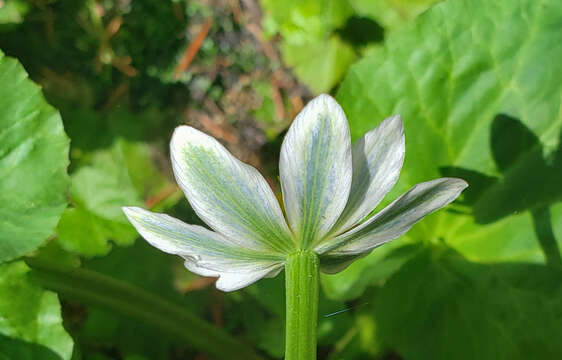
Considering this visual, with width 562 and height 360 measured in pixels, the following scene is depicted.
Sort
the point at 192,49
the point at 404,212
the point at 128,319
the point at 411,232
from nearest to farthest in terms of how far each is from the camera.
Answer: the point at 404,212
the point at 411,232
the point at 128,319
the point at 192,49

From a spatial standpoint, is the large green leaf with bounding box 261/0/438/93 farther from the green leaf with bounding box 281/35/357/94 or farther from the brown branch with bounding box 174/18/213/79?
the brown branch with bounding box 174/18/213/79

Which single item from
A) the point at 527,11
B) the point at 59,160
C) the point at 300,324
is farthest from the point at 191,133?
the point at 527,11

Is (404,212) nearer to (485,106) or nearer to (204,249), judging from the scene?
(204,249)

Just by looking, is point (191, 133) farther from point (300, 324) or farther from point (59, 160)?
point (59, 160)

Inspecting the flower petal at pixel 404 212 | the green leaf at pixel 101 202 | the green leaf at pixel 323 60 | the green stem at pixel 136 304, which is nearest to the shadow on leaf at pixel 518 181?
the flower petal at pixel 404 212

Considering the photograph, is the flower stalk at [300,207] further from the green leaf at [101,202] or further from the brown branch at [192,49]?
the brown branch at [192,49]

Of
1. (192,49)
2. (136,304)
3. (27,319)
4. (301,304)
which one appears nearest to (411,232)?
(301,304)
